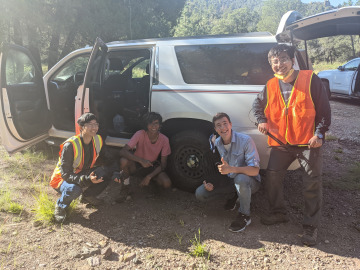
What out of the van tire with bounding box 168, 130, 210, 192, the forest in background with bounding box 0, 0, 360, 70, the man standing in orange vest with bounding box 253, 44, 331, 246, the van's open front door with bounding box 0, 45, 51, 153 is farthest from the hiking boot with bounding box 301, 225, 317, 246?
the forest in background with bounding box 0, 0, 360, 70

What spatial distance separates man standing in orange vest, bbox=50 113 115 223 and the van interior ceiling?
0.62 metres

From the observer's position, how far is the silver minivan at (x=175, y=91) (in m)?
3.19

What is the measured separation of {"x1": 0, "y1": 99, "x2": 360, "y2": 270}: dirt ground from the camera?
2387 mm

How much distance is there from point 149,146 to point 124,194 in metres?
0.66

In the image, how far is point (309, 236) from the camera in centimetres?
262

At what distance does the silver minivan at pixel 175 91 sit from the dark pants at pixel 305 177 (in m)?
0.29

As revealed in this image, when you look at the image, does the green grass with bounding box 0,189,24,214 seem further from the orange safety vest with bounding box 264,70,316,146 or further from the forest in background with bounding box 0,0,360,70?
the forest in background with bounding box 0,0,360,70

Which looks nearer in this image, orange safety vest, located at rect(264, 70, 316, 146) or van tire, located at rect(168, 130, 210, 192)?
orange safety vest, located at rect(264, 70, 316, 146)

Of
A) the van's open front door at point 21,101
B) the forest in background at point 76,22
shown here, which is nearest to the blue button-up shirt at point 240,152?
the van's open front door at point 21,101

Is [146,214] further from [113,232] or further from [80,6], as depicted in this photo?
[80,6]

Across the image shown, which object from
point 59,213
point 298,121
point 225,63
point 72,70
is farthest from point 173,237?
point 72,70

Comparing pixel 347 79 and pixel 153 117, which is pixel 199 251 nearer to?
pixel 153 117

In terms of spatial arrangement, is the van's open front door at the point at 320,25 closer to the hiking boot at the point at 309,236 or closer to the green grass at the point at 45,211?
the hiking boot at the point at 309,236

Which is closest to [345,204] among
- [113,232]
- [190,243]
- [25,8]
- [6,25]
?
[190,243]
